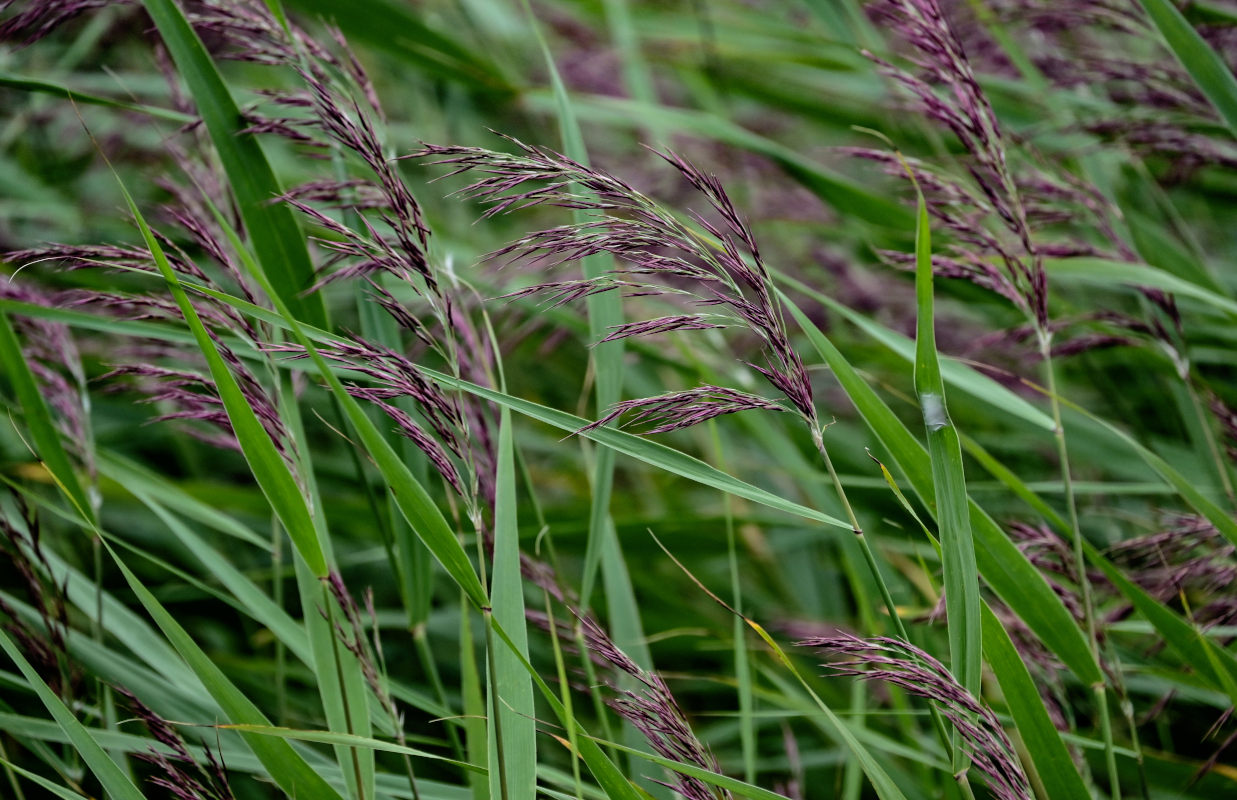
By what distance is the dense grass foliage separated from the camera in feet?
2.35

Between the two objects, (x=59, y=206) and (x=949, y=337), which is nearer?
(x=949, y=337)

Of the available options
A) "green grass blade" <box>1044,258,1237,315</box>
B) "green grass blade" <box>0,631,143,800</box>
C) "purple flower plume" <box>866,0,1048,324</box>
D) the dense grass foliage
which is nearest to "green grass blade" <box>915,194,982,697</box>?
the dense grass foliage

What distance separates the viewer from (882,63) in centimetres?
96

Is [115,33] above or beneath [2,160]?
above

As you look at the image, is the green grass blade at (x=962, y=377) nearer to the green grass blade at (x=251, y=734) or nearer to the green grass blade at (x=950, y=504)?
the green grass blade at (x=950, y=504)

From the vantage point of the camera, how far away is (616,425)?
0.98 meters

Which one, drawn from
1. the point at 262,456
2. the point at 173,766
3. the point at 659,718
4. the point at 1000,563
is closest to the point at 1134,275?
the point at 1000,563

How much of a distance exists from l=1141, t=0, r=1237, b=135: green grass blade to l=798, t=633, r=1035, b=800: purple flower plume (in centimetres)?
87

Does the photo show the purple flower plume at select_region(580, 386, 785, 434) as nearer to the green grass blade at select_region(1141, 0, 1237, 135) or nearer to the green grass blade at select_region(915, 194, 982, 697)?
the green grass blade at select_region(915, 194, 982, 697)

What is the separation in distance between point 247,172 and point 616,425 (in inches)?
19.7

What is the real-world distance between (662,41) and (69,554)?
206 cm

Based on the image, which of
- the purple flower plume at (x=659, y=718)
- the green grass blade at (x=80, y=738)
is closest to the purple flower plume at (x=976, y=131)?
the purple flower plume at (x=659, y=718)

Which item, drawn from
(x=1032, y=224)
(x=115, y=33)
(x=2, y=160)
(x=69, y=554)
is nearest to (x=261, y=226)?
(x=69, y=554)

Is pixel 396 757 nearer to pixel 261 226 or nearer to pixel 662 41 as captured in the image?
pixel 261 226
